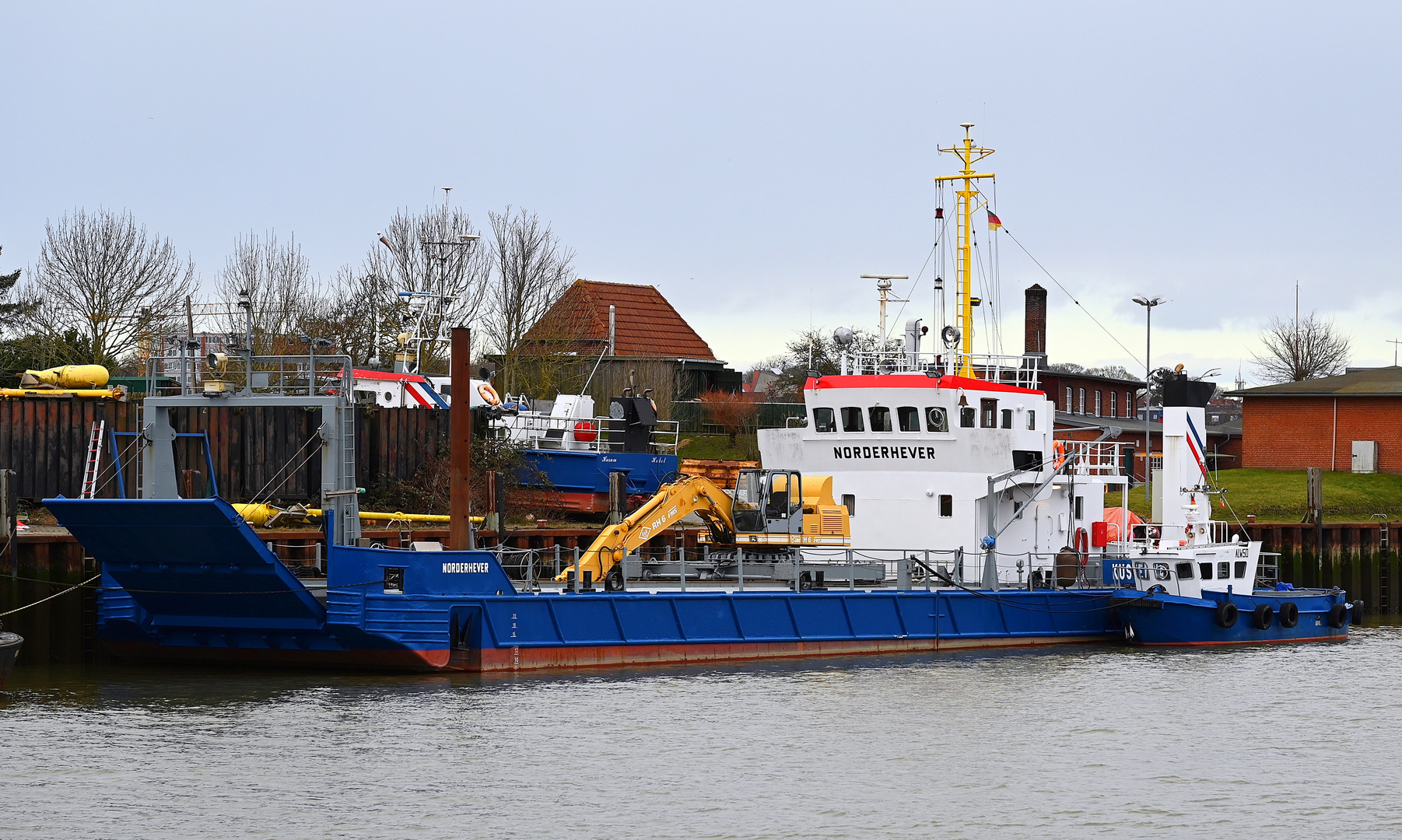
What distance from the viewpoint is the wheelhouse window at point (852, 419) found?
28.3m

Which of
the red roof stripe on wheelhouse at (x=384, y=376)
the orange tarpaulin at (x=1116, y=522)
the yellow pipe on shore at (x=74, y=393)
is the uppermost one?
the red roof stripe on wheelhouse at (x=384, y=376)

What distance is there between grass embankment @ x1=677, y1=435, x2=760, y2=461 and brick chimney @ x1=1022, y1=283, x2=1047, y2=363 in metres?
13.0

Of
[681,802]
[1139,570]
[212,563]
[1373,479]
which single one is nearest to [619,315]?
[1373,479]

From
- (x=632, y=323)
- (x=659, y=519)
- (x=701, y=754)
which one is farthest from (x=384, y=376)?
(x=632, y=323)

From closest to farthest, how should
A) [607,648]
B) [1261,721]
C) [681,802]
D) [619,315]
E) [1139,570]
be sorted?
[681,802]
[1261,721]
[607,648]
[1139,570]
[619,315]

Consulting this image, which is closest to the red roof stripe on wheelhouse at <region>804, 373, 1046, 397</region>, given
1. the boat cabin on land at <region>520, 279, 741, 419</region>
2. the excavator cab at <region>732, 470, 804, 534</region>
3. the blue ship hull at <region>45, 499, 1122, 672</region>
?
the excavator cab at <region>732, 470, 804, 534</region>

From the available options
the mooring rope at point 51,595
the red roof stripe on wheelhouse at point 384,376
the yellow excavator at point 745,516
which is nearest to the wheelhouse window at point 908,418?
the yellow excavator at point 745,516

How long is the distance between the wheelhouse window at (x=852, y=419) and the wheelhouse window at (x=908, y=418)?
0.70m

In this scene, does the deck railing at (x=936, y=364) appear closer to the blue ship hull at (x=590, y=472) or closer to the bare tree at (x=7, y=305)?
the blue ship hull at (x=590, y=472)

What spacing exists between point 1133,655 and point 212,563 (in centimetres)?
1516

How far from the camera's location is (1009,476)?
27.5 meters

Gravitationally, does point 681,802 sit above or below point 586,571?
below

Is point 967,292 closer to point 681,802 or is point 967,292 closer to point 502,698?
point 502,698

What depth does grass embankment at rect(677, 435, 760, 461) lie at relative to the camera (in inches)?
1949
